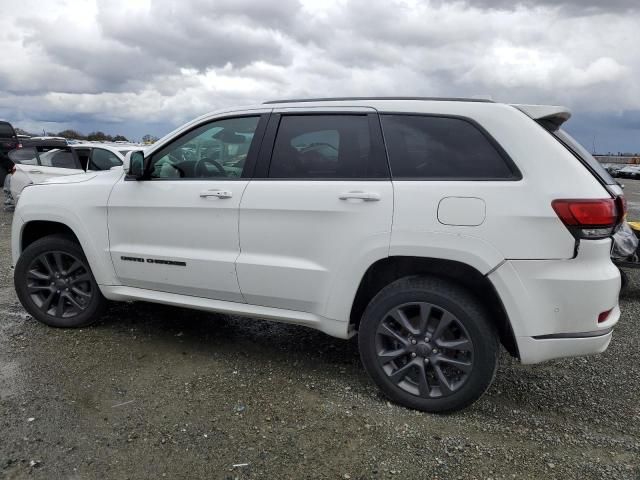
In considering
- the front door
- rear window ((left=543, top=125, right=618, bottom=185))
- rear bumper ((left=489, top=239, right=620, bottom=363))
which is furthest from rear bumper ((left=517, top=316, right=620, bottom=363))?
the front door

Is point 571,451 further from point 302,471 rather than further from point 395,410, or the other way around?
point 302,471

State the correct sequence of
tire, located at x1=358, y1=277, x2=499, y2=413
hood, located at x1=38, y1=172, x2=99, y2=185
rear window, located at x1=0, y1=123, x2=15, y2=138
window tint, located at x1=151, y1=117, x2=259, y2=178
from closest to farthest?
tire, located at x1=358, y1=277, x2=499, y2=413 → window tint, located at x1=151, y1=117, x2=259, y2=178 → hood, located at x1=38, y1=172, x2=99, y2=185 → rear window, located at x1=0, y1=123, x2=15, y2=138

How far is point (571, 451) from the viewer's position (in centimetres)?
282

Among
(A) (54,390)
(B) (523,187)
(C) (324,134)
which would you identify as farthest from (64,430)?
(B) (523,187)

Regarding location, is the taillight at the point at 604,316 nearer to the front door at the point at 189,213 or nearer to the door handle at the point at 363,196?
the door handle at the point at 363,196

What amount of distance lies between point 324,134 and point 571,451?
7.61 ft

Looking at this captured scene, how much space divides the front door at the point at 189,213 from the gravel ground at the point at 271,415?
618mm

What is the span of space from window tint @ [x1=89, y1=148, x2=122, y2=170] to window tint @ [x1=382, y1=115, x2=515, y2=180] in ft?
25.0

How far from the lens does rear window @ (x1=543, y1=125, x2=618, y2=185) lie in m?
3.01

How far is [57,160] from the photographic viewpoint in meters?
10.3

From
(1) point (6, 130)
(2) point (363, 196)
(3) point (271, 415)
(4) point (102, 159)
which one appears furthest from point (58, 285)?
(1) point (6, 130)

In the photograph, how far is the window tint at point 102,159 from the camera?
31.6ft

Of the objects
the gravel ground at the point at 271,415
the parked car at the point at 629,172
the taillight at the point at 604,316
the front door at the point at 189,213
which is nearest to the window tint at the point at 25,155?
the gravel ground at the point at 271,415

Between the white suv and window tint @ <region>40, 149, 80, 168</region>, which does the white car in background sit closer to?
window tint @ <region>40, 149, 80, 168</region>
